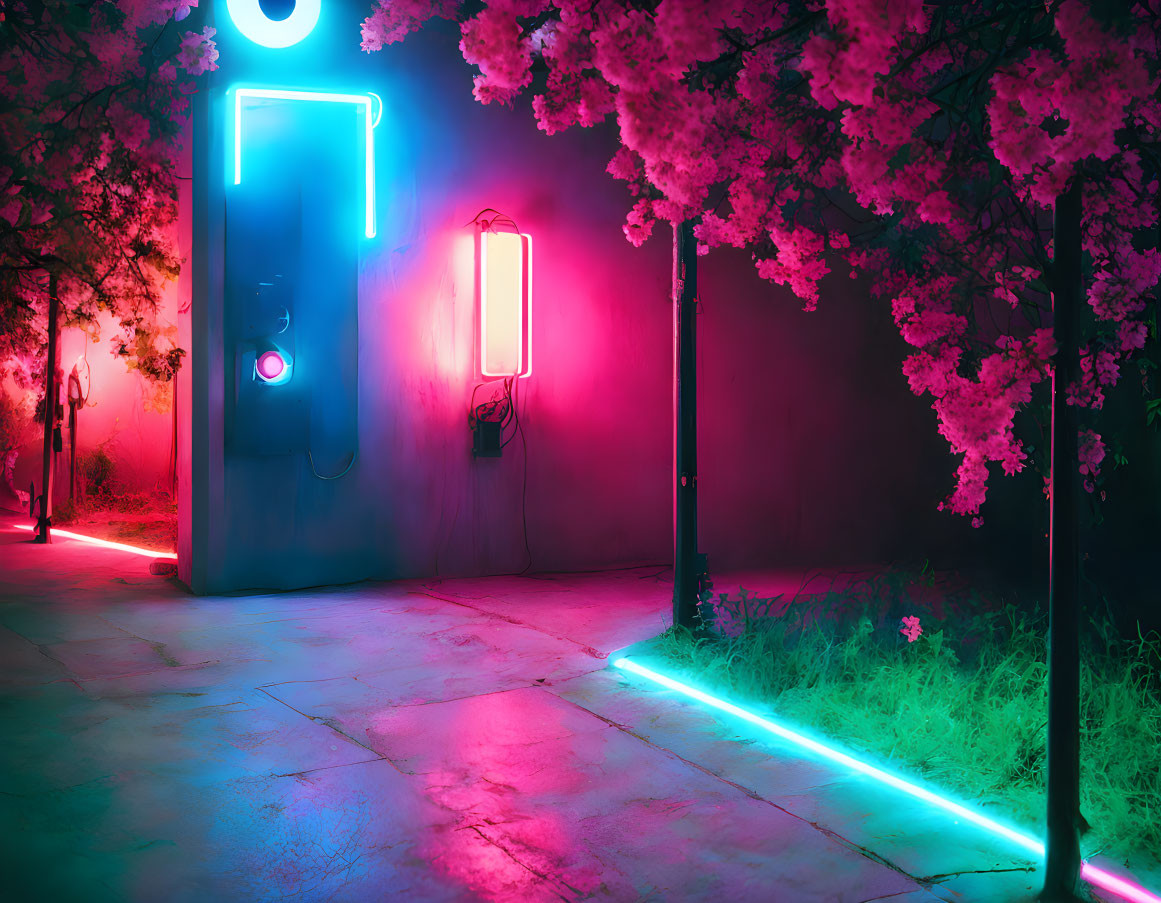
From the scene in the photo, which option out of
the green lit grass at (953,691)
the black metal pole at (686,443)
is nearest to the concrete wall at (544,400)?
the black metal pole at (686,443)

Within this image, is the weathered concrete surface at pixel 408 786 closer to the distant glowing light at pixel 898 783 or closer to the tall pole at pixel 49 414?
the distant glowing light at pixel 898 783

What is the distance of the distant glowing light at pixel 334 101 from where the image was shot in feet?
25.2

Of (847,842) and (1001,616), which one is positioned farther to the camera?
(1001,616)

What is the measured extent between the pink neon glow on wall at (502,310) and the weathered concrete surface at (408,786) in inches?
112

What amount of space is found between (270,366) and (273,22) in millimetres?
2678

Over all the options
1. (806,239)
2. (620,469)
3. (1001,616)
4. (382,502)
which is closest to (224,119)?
(382,502)

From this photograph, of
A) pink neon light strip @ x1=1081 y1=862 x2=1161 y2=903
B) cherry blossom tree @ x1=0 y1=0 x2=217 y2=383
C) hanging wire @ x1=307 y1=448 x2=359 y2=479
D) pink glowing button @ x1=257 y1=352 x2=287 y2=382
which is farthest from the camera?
hanging wire @ x1=307 y1=448 x2=359 y2=479

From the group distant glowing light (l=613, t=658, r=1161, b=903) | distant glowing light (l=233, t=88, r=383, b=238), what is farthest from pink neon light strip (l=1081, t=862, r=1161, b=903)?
distant glowing light (l=233, t=88, r=383, b=238)

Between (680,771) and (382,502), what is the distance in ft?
15.9

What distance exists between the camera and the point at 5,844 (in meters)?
3.29

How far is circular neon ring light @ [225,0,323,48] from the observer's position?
7757mm

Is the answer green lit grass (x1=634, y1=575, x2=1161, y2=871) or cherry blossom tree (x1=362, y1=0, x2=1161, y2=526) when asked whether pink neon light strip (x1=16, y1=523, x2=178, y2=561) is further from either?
cherry blossom tree (x1=362, y1=0, x2=1161, y2=526)

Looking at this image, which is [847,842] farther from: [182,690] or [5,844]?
[182,690]

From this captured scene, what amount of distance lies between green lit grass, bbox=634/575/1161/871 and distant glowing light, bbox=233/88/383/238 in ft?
14.2
